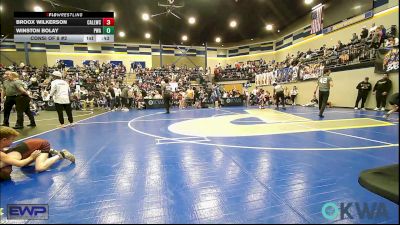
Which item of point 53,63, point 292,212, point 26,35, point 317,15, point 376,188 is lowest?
point 292,212

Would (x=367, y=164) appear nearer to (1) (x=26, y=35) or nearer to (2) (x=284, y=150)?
(2) (x=284, y=150)

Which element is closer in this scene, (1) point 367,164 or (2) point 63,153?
(1) point 367,164

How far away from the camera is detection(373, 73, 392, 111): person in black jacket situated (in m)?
9.38

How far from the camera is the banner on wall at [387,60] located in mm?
9164

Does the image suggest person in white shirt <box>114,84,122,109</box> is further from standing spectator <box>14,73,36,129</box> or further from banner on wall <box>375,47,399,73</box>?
banner on wall <box>375,47,399,73</box>

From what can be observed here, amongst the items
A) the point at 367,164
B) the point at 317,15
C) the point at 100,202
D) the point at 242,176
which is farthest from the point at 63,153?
the point at 317,15

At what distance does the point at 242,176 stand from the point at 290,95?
1602 centimetres

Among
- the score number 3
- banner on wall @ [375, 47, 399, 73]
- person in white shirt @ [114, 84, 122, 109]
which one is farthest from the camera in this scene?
person in white shirt @ [114, 84, 122, 109]

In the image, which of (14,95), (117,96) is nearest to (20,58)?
(117,96)

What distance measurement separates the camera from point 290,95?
55.8 ft
